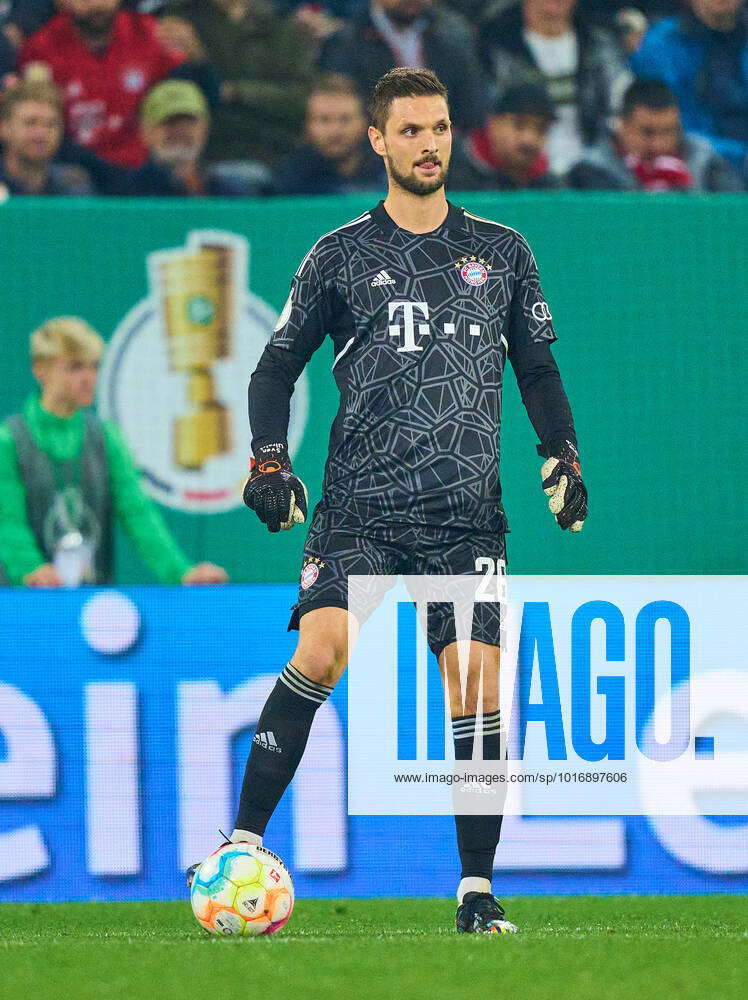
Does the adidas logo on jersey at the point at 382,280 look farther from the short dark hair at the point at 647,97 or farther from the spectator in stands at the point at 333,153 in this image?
the short dark hair at the point at 647,97

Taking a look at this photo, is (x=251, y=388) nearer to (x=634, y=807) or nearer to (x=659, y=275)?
(x=634, y=807)

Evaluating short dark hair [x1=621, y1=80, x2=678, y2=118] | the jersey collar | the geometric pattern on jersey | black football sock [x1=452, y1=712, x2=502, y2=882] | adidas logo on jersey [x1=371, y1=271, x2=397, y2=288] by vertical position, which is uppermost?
short dark hair [x1=621, y1=80, x2=678, y2=118]

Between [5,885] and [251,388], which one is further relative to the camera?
[5,885]

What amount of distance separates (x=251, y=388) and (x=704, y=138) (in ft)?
16.8

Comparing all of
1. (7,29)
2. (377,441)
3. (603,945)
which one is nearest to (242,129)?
(7,29)

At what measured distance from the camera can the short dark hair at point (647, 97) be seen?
8469mm

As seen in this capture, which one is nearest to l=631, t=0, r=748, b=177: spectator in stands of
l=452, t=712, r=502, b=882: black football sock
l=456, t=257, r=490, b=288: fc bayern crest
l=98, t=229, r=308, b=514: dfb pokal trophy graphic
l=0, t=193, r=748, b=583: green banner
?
l=0, t=193, r=748, b=583: green banner

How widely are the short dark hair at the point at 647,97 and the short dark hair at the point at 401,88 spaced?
4537mm

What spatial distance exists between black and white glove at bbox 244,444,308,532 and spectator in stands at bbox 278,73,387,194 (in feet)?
14.1

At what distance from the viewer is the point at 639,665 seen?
5129 mm

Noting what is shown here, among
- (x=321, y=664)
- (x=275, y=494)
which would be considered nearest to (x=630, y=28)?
(x=275, y=494)

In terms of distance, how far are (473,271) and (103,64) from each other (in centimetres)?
485

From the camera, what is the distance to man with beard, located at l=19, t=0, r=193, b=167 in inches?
328

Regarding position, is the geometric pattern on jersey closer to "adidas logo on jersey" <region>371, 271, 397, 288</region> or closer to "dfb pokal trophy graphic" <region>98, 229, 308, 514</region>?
"adidas logo on jersey" <region>371, 271, 397, 288</region>
